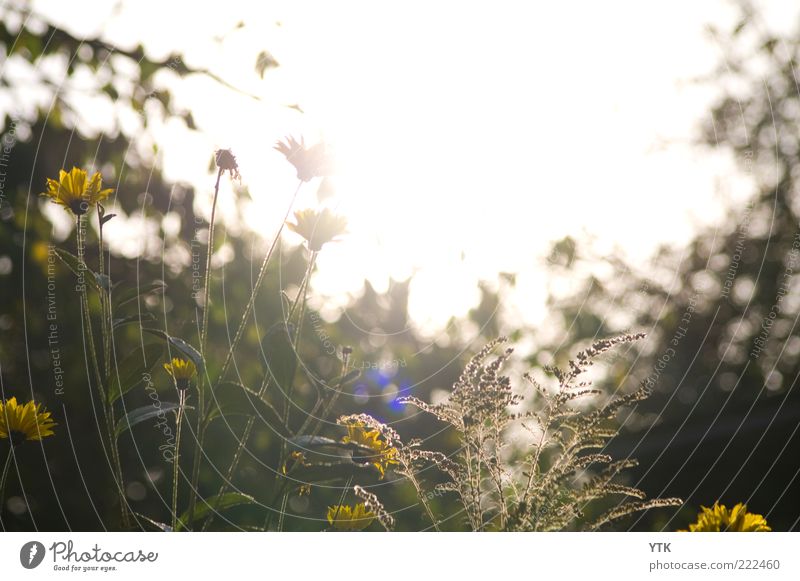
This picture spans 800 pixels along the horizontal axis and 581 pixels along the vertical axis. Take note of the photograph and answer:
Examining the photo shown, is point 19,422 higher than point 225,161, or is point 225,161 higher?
point 225,161

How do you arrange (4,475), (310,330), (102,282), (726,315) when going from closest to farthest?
(102,282) < (4,475) < (310,330) < (726,315)

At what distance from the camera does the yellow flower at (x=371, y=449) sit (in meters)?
0.76

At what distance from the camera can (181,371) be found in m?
0.75

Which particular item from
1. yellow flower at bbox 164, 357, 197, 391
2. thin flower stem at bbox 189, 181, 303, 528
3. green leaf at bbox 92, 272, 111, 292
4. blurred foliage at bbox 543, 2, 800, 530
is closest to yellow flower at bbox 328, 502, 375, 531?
thin flower stem at bbox 189, 181, 303, 528

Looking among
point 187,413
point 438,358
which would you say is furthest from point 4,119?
point 438,358

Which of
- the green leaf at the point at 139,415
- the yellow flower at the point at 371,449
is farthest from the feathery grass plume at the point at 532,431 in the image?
the green leaf at the point at 139,415

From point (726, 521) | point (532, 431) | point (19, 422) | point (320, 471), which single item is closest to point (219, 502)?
point (320, 471)

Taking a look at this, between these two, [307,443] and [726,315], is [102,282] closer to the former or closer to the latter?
[307,443]

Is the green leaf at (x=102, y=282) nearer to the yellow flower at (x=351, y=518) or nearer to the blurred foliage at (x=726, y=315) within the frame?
the yellow flower at (x=351, y=518)

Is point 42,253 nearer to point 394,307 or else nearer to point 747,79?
point 394,307

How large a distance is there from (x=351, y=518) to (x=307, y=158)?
0.41m

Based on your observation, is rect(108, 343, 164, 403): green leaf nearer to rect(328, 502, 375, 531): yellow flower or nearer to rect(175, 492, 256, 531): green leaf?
rect(175, 492, 256, 531): green leaf

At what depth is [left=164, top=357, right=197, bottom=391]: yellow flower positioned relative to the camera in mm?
740

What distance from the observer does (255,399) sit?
73 cm
